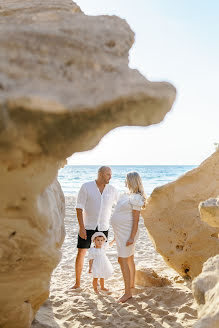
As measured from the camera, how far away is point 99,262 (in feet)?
14.4

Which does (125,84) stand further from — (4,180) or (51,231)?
(51,231)

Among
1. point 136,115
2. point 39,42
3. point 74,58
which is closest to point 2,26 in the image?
point 39,42

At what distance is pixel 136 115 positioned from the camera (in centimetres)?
168

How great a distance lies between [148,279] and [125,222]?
2.85ft

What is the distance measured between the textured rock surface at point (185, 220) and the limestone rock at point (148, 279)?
0.77 feet

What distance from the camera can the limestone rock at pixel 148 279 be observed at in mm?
4379

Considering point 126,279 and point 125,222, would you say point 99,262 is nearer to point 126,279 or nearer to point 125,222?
point 126,279

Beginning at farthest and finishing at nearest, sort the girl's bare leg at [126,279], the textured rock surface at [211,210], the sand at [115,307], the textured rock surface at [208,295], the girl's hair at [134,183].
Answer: the girl's hair at [134,183] → the girl's bare leg at [126,279] → the sand at [115,307] → the textured rock surface at [211,210] → the textured rock surface at [208,295]

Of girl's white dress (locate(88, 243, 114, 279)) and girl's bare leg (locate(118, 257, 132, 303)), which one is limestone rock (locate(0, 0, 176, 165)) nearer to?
girl's bare leg (locate(118, 257, 132, 303))

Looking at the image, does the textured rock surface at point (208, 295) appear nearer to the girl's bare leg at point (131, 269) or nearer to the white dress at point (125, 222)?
the white dress at point (125, 222)

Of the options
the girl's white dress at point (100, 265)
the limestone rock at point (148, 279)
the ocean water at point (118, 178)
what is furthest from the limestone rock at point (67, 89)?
the ocean water at point (118, 178)

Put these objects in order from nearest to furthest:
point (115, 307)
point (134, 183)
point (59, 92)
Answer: point (59, 92) < point (115, 307) < point (134, 183)

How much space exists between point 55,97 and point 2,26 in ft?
2.00

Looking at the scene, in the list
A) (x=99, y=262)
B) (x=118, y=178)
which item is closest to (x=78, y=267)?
(x=99, y=262)
